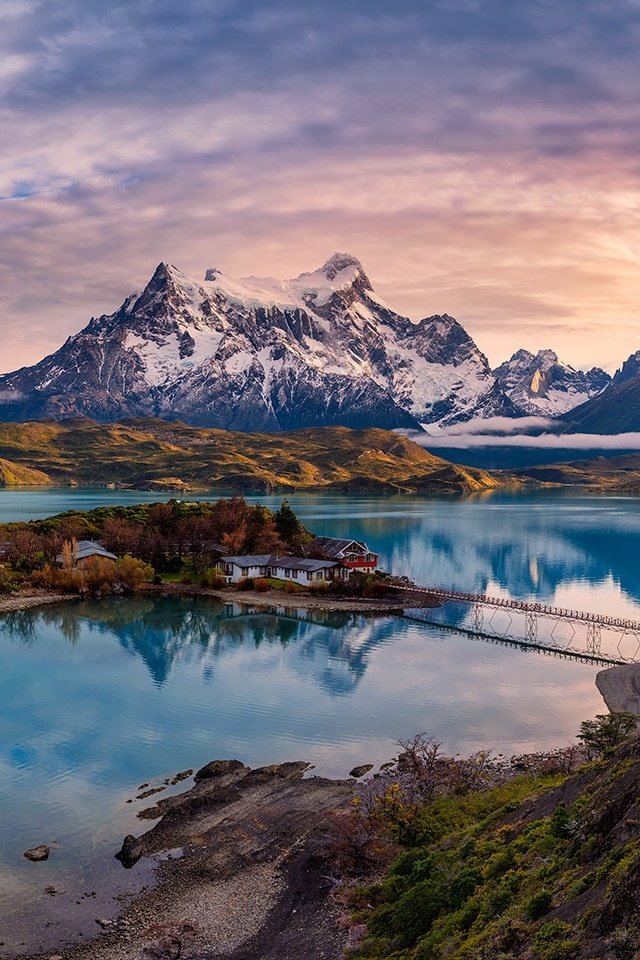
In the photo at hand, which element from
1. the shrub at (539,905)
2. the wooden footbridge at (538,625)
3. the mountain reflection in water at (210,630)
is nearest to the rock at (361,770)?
the mountain reflection in water at (210,630)

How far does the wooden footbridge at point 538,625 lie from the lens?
2945 inches

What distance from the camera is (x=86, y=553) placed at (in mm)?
102688

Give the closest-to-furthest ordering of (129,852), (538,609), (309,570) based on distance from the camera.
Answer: (129,852) → (538,609) → (309,570)

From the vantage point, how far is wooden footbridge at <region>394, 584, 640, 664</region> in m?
74.8

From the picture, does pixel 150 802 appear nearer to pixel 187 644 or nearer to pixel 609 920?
pixel 609 920

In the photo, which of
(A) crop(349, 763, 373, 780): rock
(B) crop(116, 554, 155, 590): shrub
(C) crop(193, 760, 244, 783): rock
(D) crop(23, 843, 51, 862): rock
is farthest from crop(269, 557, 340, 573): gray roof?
(D) crop(23, 843, 51, 862): rock

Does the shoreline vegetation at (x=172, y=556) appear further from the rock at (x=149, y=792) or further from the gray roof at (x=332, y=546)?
the rock at (x=149, y=792)

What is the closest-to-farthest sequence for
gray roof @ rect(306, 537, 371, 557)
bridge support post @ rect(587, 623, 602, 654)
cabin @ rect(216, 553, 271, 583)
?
bridge support post @ rect(587, 623, 602, 654)
cabin @ rect(216, 553, 271, 583)
gray roof @ rect(306, 537, 371, 557)

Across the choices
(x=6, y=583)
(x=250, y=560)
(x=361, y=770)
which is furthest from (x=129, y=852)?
(x=250, y=560)

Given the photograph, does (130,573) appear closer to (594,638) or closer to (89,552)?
(89,552)

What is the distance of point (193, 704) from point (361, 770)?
18.0m

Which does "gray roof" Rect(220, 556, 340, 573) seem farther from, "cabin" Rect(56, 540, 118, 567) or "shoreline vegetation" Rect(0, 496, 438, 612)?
"cabin" Rect(56, 540, 118, 567)

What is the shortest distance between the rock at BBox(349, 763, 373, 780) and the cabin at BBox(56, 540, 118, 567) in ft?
210

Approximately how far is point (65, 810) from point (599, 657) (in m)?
47.2
